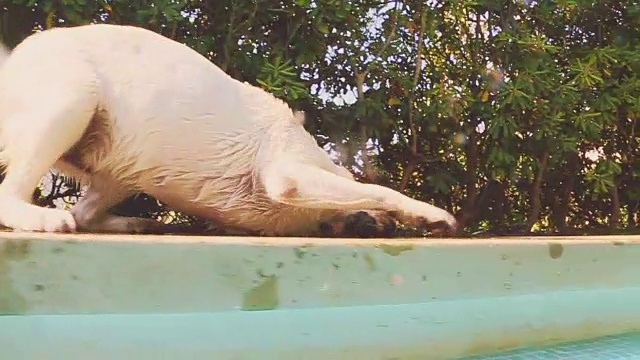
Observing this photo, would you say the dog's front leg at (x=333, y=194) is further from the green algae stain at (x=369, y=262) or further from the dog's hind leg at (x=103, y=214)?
the dog's hind leg at (x=103, y=214)

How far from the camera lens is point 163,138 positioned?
1.53 metres

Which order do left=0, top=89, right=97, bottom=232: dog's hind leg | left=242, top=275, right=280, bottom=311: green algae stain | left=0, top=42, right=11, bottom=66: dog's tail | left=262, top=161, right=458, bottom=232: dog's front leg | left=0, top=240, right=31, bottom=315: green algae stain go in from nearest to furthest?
left=0, top=240, right=31, bottom=315: green algae stain, left=242, top=275, right=280, bottom=311: green algae stain, left=0, top=89, right=97, bottom=232: dog's hind leg, left=262, top=161, right=458, bottom=232: dog's front leg, left=0, top=42, right=11, bottom=66: dog's tail

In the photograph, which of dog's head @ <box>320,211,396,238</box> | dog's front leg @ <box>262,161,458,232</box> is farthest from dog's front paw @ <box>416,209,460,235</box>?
dog's head @ <box>320,211,396,238</box>

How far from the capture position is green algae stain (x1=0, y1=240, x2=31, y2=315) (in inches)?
38.0

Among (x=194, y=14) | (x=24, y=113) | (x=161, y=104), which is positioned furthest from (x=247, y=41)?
(x=24, y=113)

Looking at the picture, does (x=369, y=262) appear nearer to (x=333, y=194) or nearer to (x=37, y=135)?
(x=333, y=194)

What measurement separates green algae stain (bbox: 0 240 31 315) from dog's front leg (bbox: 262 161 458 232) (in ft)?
2.11

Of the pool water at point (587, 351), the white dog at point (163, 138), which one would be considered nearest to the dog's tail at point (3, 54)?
the white dog at point (163, 138)

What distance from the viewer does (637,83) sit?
103 inches

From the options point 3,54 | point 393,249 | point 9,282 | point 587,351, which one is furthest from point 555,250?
point 3,54

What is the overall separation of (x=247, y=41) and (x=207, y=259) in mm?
1328

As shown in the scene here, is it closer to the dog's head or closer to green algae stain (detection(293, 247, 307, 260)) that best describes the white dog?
the dog's head

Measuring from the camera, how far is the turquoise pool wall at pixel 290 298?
0.99 metres

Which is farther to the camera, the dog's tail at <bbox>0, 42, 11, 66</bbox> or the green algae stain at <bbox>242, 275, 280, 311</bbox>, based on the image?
the dog's tail at <bbox>0, 42, 11, 66</bbox>
